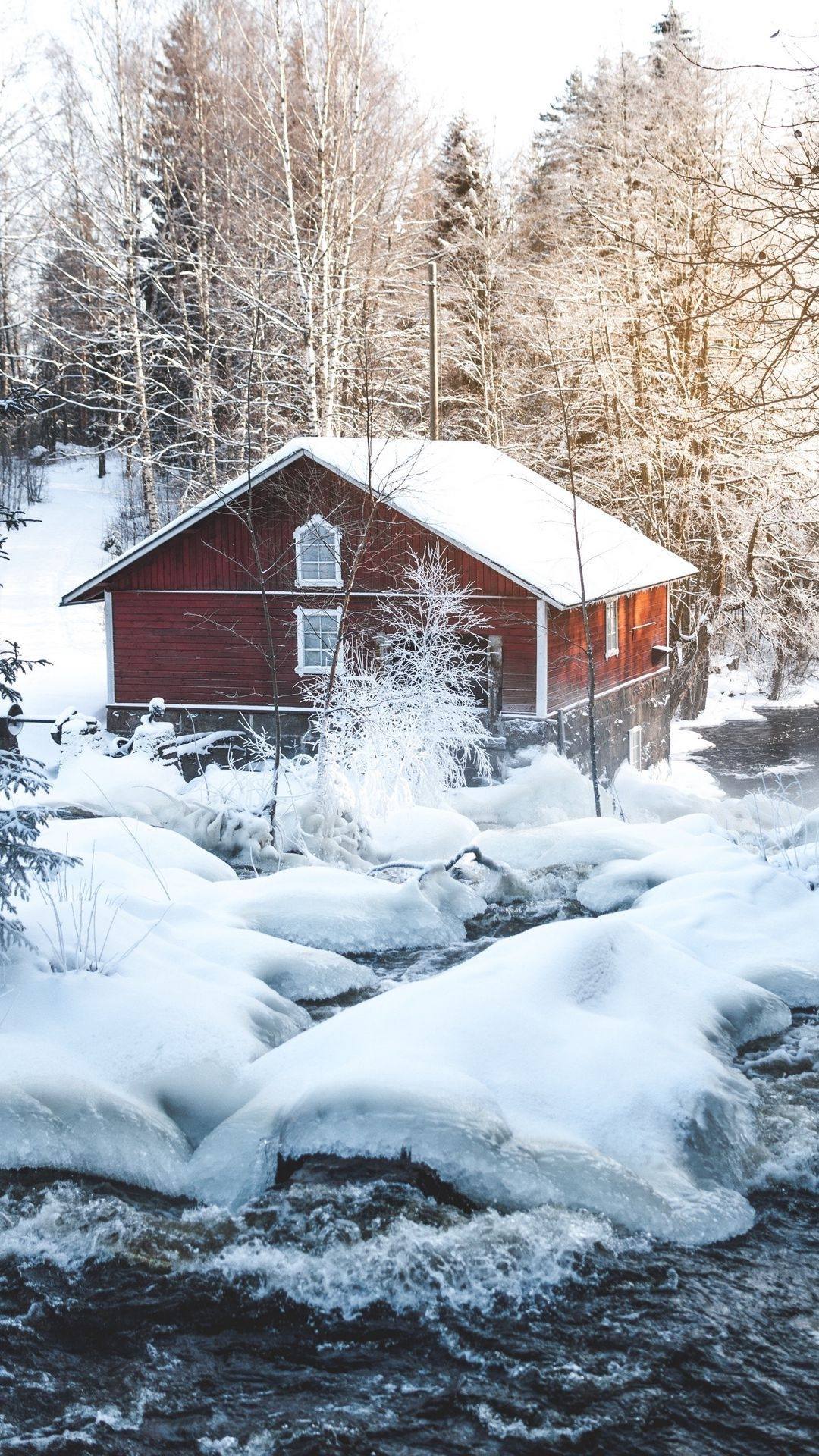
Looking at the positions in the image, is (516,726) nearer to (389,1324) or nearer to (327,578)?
(327,578)

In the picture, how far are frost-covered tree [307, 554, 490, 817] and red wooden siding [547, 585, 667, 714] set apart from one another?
1.40m

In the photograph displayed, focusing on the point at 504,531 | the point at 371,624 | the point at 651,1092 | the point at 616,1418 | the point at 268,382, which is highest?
Answer: the point at 268,382

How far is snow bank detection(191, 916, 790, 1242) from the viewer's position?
538 cm

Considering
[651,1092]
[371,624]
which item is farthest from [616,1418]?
[371,624]

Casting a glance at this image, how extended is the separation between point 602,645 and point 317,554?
19.3 feet

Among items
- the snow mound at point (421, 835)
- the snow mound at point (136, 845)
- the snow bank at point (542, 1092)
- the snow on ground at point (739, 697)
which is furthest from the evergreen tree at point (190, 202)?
the snow bank at point (542, 1092)

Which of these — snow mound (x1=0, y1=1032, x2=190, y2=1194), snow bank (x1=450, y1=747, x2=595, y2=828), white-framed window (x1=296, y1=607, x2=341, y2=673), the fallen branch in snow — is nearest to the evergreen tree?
white-framed window (x1=296, y1=607, x2=341, y2=673)

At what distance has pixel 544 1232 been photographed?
5102mm

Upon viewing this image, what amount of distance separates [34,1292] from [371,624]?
51.6 ft

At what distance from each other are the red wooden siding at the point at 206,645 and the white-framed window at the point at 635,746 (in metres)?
5.39

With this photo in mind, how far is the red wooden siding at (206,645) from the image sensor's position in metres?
20.5

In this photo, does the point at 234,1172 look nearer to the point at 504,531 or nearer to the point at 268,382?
the point at 504,531

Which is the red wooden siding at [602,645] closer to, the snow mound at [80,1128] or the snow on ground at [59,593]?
the snow on ground at [59,593]

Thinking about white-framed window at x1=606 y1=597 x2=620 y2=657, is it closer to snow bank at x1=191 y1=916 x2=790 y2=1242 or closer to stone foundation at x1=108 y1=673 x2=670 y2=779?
stone foundation at x1=108 y1=673 x2=670 y2=779
